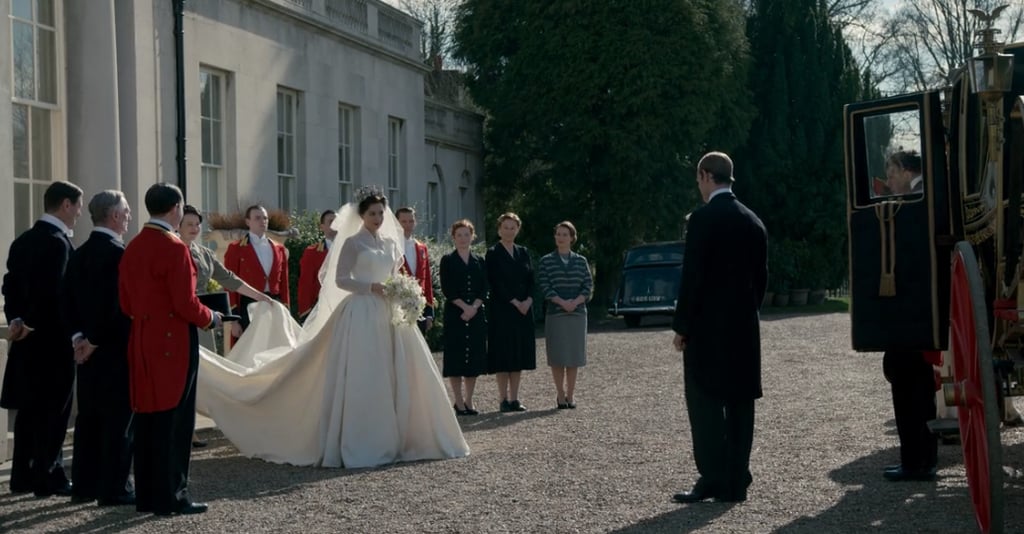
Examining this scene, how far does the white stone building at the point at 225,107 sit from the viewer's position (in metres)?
14.9

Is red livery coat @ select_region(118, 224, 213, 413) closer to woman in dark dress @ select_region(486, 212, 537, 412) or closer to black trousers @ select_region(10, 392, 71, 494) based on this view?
black trousers @ select_region(10, 392, 71, 494)

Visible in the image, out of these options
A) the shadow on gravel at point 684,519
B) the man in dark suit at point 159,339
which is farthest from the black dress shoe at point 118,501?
the shadow on gravel at point 684,519

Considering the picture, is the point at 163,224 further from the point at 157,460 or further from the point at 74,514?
the point at 74,514

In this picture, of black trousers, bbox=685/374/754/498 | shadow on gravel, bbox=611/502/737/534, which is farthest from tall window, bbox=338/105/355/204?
shadow on gravel, bbox=611/502/737/534

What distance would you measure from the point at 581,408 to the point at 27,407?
249 inches

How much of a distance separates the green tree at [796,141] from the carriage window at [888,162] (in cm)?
3417

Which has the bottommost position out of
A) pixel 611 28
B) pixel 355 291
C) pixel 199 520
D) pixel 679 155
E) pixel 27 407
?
pixel 199 520

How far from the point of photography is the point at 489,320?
47.8 ft

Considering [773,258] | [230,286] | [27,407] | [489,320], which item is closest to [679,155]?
[773,258]

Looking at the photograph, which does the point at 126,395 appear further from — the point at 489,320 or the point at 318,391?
the point at 489,320

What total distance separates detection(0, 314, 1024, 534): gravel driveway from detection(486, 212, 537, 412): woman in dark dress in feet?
1.52

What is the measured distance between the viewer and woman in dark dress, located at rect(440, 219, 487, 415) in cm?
1412

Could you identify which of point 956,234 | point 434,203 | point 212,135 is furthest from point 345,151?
point 956,234

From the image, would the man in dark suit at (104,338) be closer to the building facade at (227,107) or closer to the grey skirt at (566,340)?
the building facade at (227,107)
